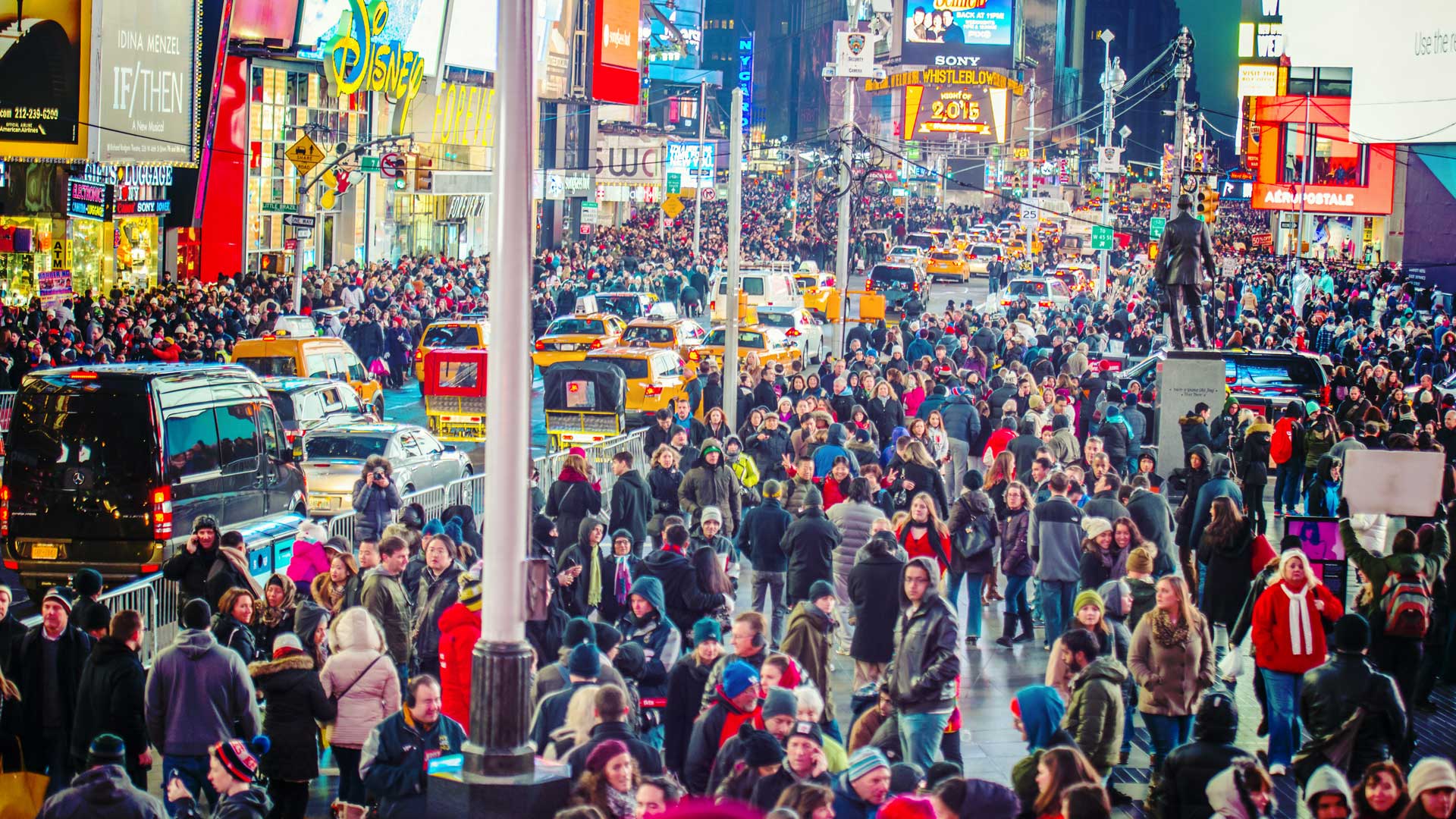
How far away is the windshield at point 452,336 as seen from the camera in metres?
32.7

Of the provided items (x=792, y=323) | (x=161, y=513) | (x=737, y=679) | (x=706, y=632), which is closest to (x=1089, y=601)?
(x=706, y=632)

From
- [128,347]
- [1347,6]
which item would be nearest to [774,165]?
[1347,6]

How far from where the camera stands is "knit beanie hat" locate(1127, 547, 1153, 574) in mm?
11750

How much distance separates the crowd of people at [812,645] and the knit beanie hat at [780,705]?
1 centimetres

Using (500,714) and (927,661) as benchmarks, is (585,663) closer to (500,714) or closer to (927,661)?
(500,714)

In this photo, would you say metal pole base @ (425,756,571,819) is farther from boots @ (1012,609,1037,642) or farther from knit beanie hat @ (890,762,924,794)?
boots @ (1012,609,1037,642)

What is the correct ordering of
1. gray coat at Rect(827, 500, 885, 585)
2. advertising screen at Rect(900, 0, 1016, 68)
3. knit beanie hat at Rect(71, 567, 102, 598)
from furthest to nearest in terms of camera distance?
advertising screen at Rect(900, 0, 1016, 68) → gray coat at Rect(827, 500, 885, 585) → knit beanie hat at Rect(71, 567, 102, 598)

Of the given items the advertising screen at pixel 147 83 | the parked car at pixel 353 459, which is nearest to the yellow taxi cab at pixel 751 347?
the parked car at pixel 353 459

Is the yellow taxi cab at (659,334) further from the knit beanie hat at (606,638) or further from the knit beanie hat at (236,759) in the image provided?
the knit beanie hat at (236,759)

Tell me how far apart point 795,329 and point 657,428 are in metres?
20.6

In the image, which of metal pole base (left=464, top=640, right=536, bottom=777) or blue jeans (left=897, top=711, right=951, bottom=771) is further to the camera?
blue jeans (left=897, top=711, right=951, bottom=771)

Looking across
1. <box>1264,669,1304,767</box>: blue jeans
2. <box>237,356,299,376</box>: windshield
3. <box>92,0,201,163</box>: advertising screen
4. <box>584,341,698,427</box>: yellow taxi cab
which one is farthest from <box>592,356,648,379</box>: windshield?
<box>1264,669,1304,767</box>: blue jeans

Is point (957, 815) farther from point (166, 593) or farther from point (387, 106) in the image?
point (387, 106)

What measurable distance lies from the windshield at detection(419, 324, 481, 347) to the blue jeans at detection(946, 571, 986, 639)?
1862cm
